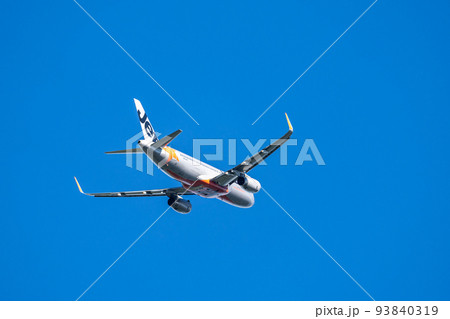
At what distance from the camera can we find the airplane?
4972 centimetres

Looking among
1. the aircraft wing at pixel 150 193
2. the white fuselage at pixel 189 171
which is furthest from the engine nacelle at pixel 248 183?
the aircraft wing at pixel 150 193

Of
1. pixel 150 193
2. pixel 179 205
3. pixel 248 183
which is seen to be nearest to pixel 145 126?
pixel 150 193

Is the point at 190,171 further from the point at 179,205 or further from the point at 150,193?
the point at 150,193

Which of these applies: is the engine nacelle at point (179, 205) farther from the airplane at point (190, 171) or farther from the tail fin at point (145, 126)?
the tail fin at point (145, 126)

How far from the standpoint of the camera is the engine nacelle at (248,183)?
5191cm

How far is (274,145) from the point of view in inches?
1913

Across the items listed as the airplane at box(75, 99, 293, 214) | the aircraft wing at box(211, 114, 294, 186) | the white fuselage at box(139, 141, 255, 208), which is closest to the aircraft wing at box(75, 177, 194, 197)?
the airplane at box(75, 99, 293, 214)

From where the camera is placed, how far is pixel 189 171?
171 feet

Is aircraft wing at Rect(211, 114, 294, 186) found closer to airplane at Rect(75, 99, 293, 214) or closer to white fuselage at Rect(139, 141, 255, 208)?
airplane at Rect(75, 99, 293, 214)
